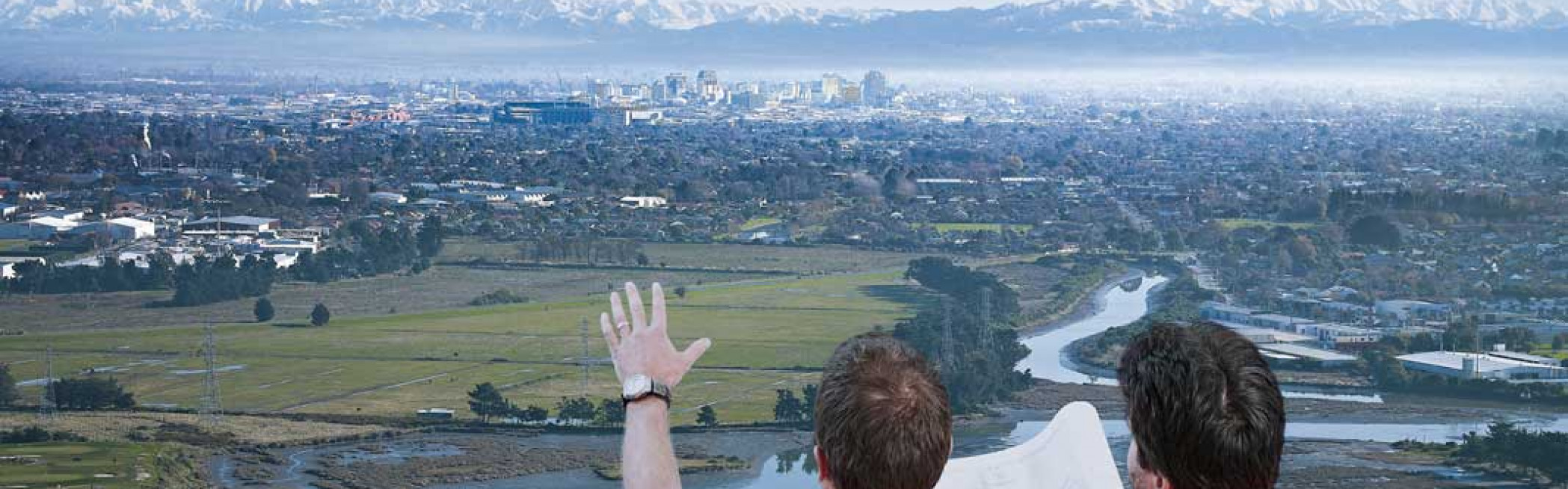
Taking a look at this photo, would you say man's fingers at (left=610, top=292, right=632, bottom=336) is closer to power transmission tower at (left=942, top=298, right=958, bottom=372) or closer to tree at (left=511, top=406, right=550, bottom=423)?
tree at (left=511, top=406, right=550, bottom=423)

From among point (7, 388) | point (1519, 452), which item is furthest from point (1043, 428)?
point (7, 388)

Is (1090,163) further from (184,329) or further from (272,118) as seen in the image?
(184,329)

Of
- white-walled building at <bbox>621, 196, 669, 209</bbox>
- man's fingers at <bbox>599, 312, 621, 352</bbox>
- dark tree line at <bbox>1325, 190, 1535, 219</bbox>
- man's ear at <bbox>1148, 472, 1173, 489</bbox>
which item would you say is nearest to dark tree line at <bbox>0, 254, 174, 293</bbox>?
white-walled building at <bbox>621, 196, 669, 209</bbox>

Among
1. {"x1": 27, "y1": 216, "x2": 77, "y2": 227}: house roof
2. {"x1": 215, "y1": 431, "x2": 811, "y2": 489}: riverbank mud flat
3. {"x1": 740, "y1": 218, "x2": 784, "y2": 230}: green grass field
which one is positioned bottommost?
{"x1": 215, "y1": 431, "x2": 811, "y2": 489}: riverbank mud flat

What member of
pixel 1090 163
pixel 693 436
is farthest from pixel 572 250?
pixel 1090 163

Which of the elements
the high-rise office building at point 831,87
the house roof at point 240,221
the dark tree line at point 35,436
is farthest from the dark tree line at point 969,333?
the high-rise office building at point 831,87

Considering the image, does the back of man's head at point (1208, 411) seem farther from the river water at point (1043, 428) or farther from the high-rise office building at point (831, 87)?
the high-rise office building at point (831, 87)
